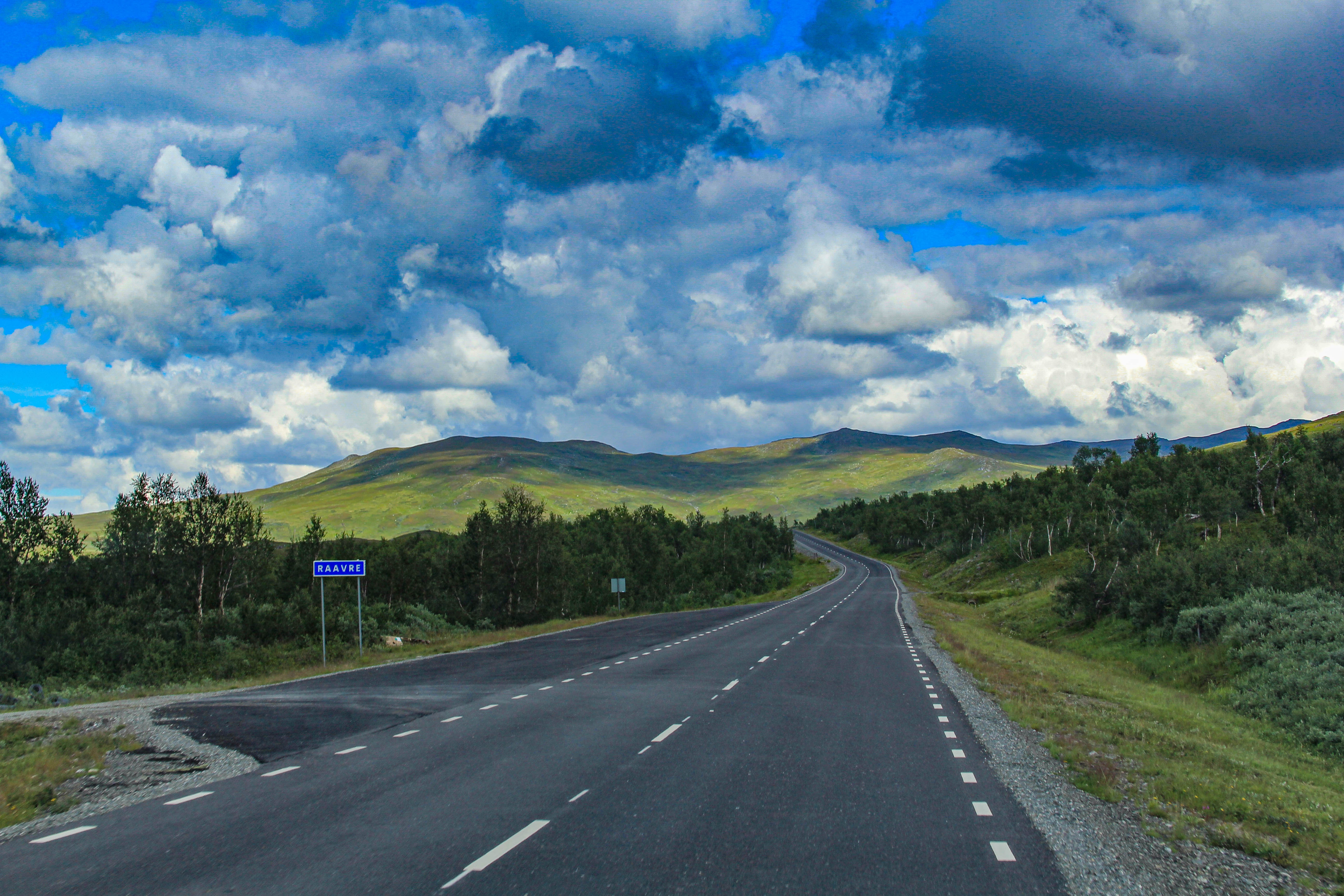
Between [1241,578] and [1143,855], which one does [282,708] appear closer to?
[1143,855]

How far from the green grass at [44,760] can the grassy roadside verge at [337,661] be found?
104 inches

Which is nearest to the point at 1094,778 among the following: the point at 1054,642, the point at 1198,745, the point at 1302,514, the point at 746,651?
the point at 1198,745

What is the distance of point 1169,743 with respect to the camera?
14.8 m

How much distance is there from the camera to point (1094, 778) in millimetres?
11039

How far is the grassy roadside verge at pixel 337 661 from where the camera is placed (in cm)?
2280

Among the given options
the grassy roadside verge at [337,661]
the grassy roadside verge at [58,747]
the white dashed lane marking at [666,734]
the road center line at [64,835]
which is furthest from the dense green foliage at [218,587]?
the road center line at [64,835]

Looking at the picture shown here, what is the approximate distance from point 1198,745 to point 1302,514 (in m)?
58.6

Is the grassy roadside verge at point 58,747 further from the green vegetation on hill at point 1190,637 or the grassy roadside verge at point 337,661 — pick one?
the green vegetation on hill at point 1190,637

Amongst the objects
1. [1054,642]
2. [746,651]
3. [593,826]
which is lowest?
[1054,642]

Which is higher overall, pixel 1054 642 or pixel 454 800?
pixel 454 800

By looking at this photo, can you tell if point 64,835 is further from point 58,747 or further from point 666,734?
point 666,734

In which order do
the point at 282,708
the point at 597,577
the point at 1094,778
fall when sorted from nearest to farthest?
the point at 1094,778
the point at 282,708
the point at 597,577

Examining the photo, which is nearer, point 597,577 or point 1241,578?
point 1241,578

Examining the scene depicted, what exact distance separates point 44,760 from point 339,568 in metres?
16.2
